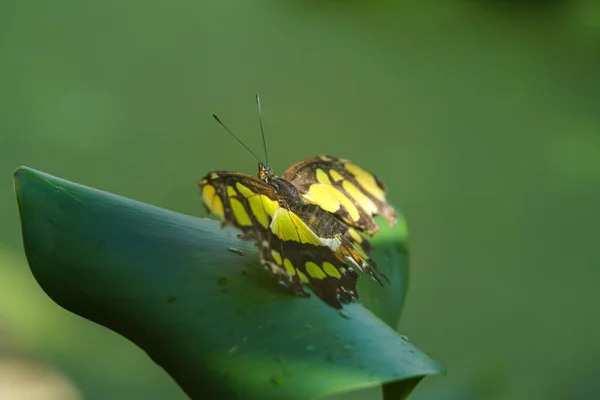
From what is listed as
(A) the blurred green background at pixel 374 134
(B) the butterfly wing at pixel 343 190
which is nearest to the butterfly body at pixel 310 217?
(B) the butterfly wing at pixel 343 190

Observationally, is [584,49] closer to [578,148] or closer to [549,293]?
[578,148]

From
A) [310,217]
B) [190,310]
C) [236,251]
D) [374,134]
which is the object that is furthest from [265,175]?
[374,134]

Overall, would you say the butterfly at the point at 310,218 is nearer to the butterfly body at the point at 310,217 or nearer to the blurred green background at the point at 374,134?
the butterfly body at the point at 310,217

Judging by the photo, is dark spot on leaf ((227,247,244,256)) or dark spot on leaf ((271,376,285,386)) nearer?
dark spot on leaf ((271,376,285,386))

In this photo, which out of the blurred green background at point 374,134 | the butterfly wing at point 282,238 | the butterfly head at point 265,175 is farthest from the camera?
the blurred green background at point 374,134

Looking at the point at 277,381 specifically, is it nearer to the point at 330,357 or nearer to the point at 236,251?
the point at 330,357

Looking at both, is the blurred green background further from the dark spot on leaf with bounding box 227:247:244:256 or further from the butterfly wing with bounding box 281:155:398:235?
the dark spot on leaf with bounding box 227:247:244:256

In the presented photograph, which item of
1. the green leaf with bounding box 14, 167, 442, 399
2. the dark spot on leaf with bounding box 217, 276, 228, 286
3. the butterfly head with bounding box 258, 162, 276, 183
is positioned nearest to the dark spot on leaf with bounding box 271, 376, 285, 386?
the green leaf with bounding box 14, 167, 442, 399
